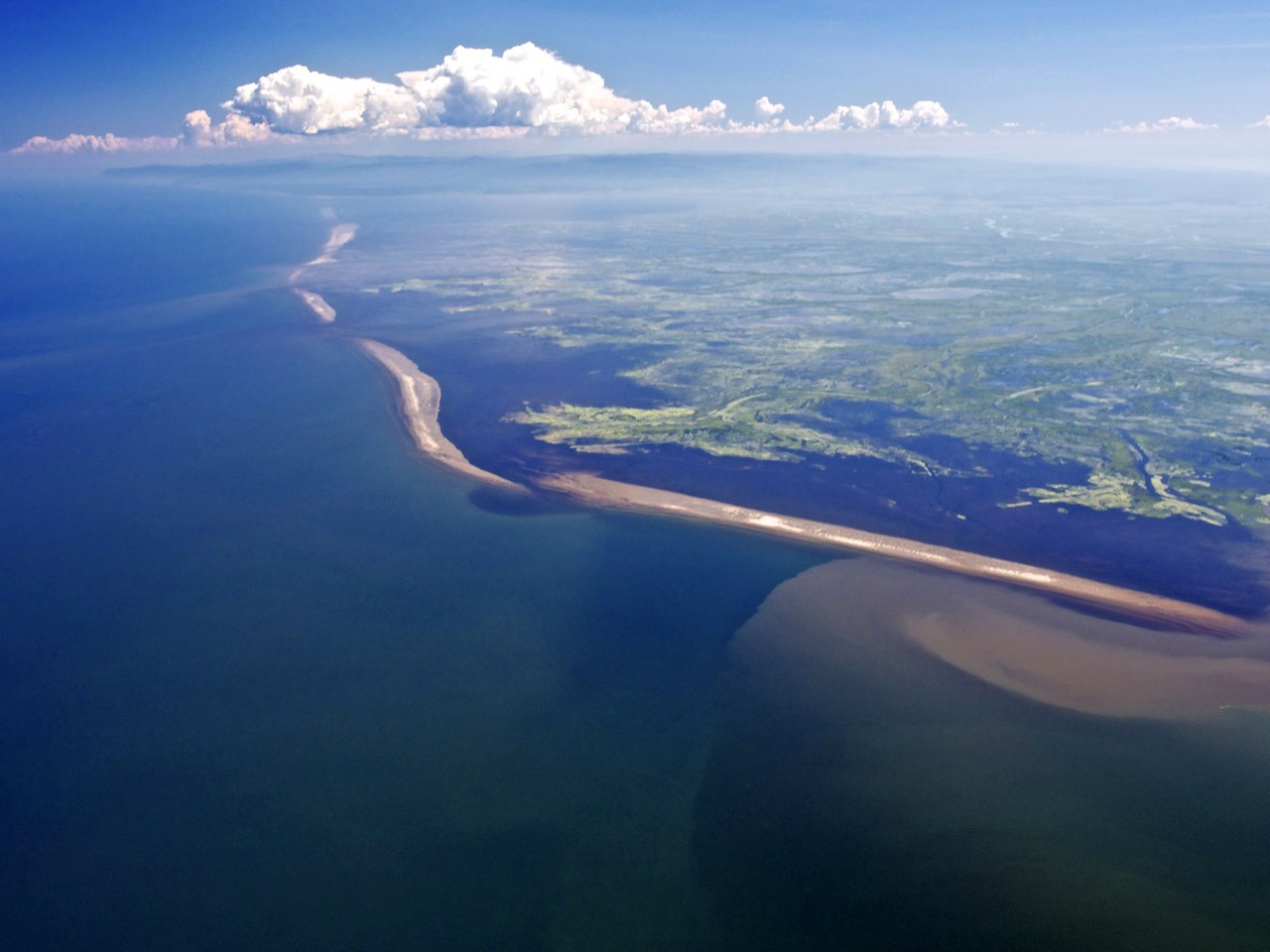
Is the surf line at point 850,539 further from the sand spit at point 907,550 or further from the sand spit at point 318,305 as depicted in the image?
the sand spit at point 318,305

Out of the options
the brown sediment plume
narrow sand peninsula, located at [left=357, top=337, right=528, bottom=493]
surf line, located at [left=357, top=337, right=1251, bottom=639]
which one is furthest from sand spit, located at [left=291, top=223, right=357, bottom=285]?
the brown sediment plume

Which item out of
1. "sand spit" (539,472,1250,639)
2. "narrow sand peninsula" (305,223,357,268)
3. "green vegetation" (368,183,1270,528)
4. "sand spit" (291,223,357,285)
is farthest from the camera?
"narrow sand peninsula" (305,223,357,268)

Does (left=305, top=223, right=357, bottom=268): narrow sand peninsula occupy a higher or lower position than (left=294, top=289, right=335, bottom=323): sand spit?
higher

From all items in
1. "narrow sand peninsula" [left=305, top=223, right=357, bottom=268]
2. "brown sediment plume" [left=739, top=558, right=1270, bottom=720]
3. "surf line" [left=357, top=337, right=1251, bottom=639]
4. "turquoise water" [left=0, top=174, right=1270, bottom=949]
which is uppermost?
"narrow sand peninsula" [left=305, top=223, right=357, bottom=268]

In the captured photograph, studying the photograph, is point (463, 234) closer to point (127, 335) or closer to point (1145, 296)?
point (127, 335)

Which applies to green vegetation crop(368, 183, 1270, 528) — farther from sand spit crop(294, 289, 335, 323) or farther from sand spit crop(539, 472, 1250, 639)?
sand spit crop(294, 289, 335, 323)

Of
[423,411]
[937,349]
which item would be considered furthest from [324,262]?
[937,349]

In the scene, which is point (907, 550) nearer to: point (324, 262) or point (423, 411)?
point (423, 411)

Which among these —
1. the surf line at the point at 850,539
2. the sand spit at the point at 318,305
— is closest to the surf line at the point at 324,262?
the sand spit at the point at 318,305
